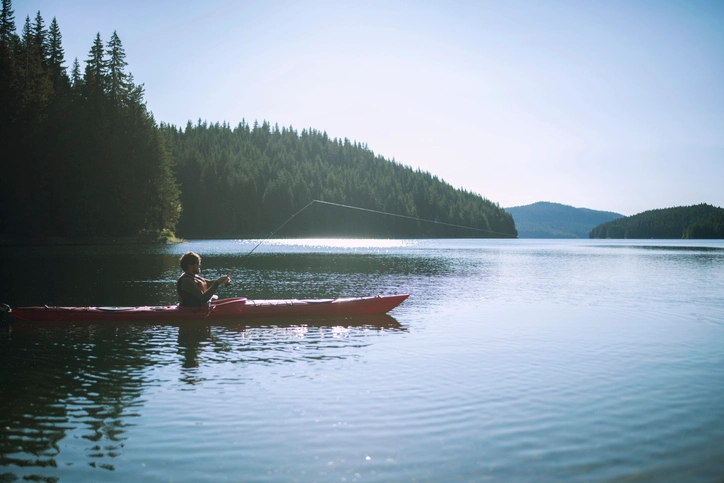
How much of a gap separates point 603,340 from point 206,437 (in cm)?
1068

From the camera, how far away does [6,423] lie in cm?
764

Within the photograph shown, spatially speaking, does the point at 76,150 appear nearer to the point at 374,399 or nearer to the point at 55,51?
the point at 55,51

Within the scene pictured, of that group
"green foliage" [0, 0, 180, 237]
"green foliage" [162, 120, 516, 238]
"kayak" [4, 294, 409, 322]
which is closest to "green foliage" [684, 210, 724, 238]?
"green foliage" [162, 120, 516, 238]

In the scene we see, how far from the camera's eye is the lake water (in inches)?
251

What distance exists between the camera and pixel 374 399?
352 inches

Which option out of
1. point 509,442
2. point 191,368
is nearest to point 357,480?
point 509,442

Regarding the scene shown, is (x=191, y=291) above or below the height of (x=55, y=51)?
below

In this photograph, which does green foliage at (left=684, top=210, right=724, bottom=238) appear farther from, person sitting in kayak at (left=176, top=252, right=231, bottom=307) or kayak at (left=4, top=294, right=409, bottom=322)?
person sitting in kayak at (left=176, top=252, right=231, bottom=307)

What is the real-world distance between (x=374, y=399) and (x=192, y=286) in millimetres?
8159

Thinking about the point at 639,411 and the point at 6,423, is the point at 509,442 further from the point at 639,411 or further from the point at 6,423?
the point at 6,423

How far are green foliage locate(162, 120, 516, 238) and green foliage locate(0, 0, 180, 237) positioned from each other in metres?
20.4

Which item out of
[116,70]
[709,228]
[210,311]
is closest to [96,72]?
[116,70]

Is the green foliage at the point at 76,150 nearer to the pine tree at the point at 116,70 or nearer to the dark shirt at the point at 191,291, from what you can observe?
the pine tree at the point at 116,70

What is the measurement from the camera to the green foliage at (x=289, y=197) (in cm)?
11519
